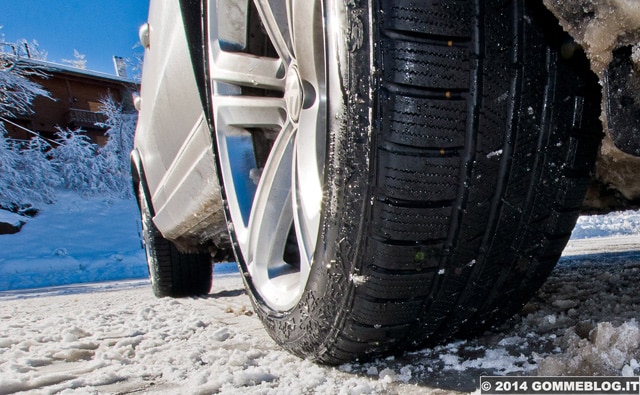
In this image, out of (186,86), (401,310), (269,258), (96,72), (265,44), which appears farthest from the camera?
(96,72)

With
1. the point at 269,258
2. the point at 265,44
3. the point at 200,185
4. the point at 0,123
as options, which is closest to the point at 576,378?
the point at 269,258

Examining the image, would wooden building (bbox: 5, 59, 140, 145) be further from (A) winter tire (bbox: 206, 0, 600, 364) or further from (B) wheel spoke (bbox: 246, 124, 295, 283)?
(A) winter tire (bbox: 206, 0, 600, 364)

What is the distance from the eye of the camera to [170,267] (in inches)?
117

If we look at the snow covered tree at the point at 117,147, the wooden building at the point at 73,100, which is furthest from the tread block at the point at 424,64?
the wooden building at the point at 73,100

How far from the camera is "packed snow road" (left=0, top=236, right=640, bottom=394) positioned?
971 mm

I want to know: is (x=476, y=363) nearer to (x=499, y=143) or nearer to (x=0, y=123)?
(x=499, y=143)

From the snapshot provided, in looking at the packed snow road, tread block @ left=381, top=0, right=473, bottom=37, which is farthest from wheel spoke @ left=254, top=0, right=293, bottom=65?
the packed snow road

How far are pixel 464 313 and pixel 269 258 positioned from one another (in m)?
0.64

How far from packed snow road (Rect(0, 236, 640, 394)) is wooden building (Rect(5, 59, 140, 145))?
26.9 meters

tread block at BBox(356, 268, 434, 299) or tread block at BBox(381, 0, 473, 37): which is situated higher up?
tread block at BBox(381, 0, 473, 37)

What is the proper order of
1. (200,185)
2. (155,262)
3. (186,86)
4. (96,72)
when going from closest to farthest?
1. (186,86)
2. (200,185)
3. (155,262)
4. (96,72)

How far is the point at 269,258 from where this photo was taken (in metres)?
1.47

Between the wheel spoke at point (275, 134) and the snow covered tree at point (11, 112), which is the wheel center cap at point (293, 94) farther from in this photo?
the snow covered tree at point (11, 112)

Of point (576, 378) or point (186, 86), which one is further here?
point (186, 86)
